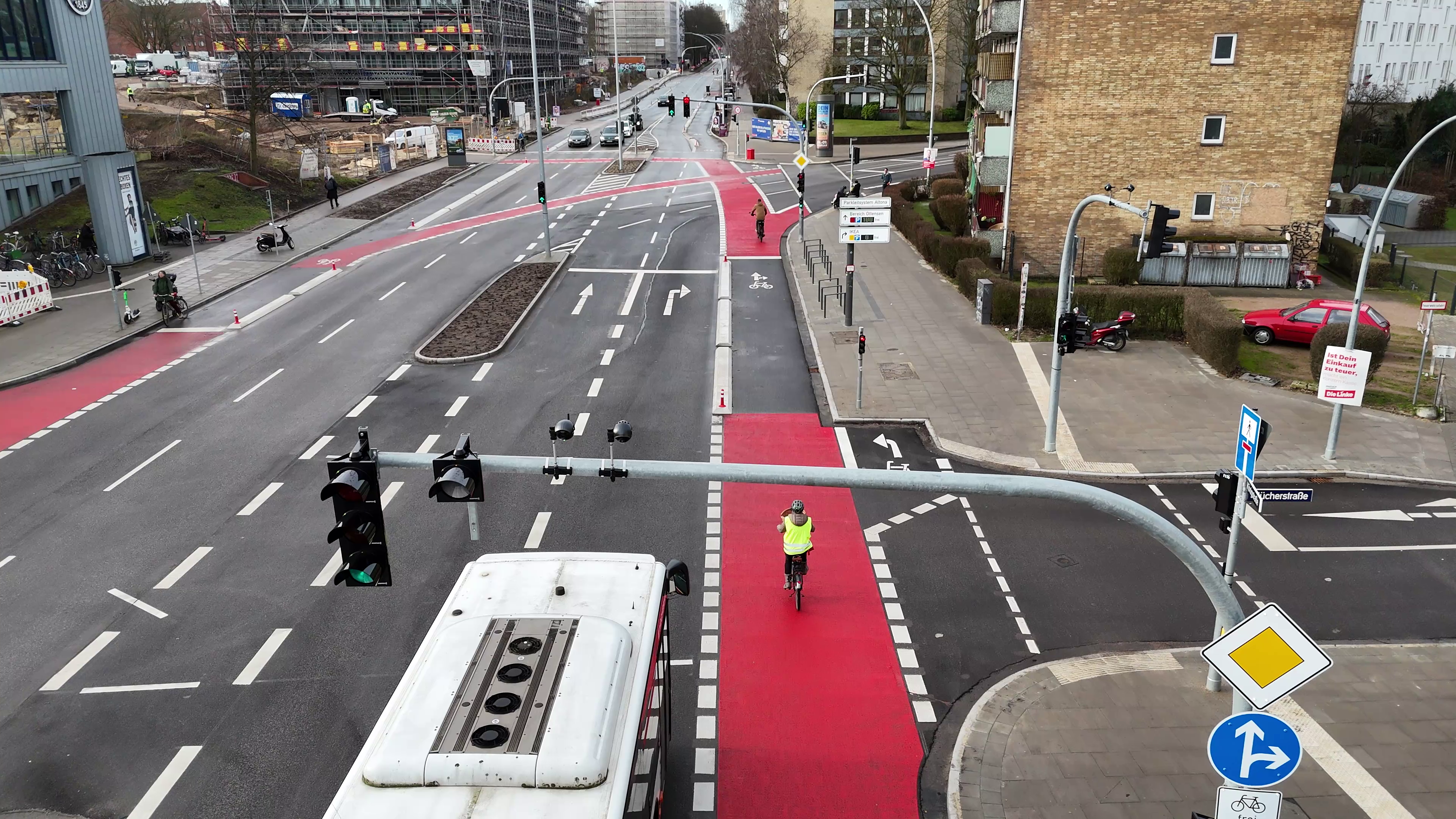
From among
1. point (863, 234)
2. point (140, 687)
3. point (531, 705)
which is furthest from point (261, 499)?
point (863, 234)

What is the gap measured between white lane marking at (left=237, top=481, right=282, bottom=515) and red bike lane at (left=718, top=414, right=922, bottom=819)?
7.96 meters

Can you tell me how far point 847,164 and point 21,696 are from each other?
5982 centimetres

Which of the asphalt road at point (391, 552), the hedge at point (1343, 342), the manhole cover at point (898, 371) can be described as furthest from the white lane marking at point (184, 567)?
the hedge at point (1343, 342)

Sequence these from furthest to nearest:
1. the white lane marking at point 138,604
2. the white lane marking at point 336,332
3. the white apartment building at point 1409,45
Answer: the white apartment building at point 1409,45 → the white lane marking at point 336,332 → the white lane marking at point 138,604

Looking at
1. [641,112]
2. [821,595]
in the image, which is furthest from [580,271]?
[641,112]

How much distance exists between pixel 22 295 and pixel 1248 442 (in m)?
31.6

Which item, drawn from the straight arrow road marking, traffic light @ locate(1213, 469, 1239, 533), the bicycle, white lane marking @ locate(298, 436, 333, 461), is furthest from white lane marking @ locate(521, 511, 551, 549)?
the straight arrow road marking

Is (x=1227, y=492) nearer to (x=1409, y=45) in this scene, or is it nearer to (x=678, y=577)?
(x=678, y=577)

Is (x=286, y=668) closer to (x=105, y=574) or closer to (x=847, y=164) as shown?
(x=105, y=574)

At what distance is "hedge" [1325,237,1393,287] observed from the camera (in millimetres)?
33906

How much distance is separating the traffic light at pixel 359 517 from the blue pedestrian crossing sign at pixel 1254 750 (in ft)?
20.8

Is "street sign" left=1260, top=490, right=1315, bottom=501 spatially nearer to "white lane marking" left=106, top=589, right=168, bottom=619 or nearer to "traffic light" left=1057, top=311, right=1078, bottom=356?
"traffic light" left=1057, top=311, right=1078, bottom=356

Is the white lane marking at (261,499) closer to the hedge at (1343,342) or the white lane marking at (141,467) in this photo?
the white lane marking at (141,467)

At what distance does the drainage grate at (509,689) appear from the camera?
7.04 m
